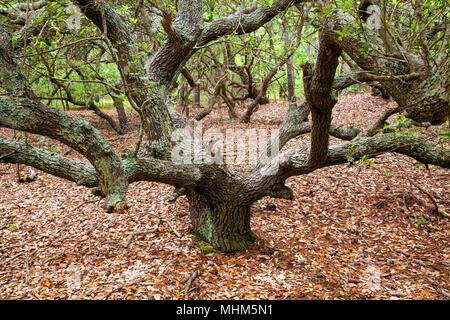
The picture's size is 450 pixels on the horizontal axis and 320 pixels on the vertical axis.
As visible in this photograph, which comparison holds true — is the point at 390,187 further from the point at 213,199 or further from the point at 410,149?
the point at 213,199

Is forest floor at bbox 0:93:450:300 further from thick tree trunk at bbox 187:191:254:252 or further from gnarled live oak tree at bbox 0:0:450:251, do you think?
gnarled live oak tree at bbox 0:0:450:251

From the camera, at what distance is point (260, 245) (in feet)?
16.5

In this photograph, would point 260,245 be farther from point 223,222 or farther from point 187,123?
point 187,123

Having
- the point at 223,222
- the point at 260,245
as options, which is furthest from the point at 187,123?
the point at 260,245

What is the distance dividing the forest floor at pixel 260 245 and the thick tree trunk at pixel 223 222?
18cm

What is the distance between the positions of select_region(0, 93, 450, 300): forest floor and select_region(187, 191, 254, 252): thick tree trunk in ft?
0.58

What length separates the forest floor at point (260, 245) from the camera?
400 centimetres

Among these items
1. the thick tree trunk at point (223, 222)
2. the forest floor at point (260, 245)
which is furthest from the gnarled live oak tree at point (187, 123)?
the forest floor at point (260, 245)

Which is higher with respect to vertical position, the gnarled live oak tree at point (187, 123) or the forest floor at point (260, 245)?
the gnarled live oak tree at point (187, 123)

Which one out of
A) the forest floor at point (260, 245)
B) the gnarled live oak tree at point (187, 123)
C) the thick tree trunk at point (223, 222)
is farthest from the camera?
the thick tree trunk at point (223, 222)

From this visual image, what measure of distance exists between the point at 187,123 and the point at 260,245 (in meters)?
2.40

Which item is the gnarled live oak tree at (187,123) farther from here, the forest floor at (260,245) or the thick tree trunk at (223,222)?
the forest floor at (260,245)

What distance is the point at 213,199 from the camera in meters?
4.61

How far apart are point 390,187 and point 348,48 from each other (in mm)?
4151
